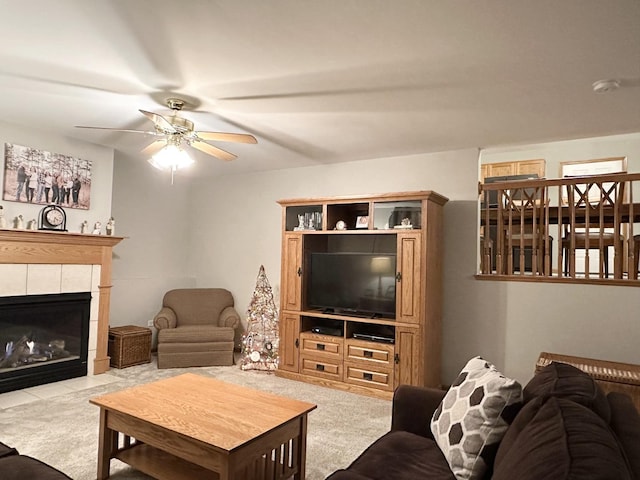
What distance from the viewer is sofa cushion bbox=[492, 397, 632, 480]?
0.96 metres

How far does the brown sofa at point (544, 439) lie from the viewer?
1.02m

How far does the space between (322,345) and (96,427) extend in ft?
7.14

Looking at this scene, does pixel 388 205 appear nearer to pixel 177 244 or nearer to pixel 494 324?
pixel 494 324

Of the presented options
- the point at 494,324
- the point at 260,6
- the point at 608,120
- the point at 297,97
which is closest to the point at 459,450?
the point at 260,6

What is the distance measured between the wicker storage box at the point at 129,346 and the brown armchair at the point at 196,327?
229mm

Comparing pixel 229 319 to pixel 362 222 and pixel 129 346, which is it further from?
pixel 362 222

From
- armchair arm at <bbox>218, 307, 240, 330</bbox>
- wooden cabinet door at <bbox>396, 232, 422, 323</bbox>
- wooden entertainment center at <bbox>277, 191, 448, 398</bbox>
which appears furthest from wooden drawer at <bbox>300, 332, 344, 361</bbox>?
armchair arm at <bbox>218, 307, 240, 330</bbox>

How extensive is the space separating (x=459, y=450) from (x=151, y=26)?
2.50 m

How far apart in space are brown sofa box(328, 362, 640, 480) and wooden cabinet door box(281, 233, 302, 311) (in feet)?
8.00

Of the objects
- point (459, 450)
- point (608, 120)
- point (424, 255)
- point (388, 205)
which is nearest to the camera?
point (459, 450)

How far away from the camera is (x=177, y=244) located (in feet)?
20.6

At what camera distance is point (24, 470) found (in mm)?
1681

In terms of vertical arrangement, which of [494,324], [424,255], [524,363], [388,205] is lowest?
[524,363]

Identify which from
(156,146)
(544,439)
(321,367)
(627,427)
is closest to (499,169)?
(321,367)
